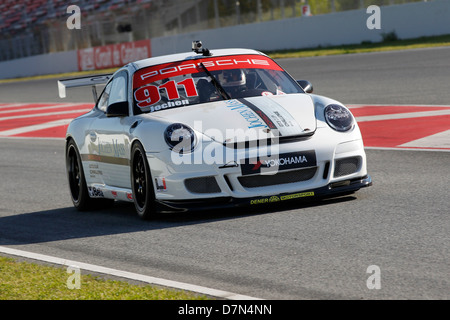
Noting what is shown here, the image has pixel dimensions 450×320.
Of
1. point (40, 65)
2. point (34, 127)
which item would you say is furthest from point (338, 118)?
point (40, 65)

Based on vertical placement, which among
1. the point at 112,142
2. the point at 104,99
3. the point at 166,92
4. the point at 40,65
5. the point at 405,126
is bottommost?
the point at 40,65

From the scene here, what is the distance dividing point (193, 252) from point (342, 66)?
16.0 metres

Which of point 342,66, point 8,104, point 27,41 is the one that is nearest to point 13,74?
point 27,41

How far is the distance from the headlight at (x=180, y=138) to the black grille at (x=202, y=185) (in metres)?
0.24

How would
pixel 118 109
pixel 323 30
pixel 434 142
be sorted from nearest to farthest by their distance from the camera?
1. pixel 118 109
2. pixel 434 142
3. pixel 323 30

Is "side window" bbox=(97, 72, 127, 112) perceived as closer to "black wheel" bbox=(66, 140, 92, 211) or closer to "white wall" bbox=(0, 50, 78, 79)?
"black wheel" bbox=(66, 140, 92, 211)

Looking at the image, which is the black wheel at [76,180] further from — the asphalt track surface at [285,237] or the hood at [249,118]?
the hood at [249,118]

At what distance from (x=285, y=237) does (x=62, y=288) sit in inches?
64.3

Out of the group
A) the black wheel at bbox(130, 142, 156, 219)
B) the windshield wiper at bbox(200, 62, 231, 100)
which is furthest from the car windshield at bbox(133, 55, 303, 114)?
the black wheel at bbox(130, 142, 156, 219)

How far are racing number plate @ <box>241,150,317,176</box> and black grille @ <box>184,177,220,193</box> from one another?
0.80ft

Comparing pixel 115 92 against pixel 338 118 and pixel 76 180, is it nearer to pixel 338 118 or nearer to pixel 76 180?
pixel 76 180

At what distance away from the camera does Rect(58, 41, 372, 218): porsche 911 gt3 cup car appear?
6.76 metres

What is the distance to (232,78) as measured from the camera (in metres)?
7.82

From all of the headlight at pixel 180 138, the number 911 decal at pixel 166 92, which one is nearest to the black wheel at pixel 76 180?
the number 911 decal at pixel 166 92
